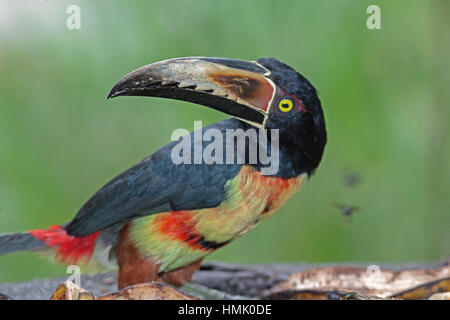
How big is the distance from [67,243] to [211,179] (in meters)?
0.70

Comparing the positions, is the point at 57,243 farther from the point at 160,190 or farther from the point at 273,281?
the point at 273,281

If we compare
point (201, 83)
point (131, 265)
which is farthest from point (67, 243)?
point (201, 83)

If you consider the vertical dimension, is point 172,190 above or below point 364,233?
above

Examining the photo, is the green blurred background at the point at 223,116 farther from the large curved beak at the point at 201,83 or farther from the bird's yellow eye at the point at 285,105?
the bird's yellow eye at the point at 285,105

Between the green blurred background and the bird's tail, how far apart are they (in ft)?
0.44

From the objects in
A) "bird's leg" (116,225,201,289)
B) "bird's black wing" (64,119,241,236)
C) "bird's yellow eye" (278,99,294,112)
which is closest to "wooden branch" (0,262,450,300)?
"bird's leg" (116,225,201,289)

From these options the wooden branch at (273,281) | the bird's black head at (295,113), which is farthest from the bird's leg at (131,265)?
the bird's black head at (295,113)

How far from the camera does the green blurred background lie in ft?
8.57

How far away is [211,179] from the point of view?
2.18 meters

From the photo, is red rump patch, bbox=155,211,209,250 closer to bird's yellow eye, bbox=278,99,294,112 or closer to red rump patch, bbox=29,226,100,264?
red rump patch, bbox=29,226,100,264

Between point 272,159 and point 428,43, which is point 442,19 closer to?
point 428,43
